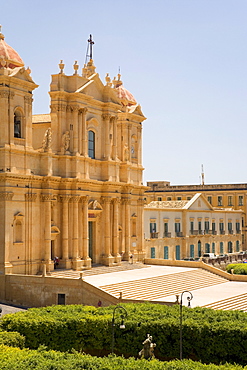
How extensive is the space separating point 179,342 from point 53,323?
588 centimetres

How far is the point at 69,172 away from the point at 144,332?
1995 centimetres

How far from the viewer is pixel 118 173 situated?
50.5 m

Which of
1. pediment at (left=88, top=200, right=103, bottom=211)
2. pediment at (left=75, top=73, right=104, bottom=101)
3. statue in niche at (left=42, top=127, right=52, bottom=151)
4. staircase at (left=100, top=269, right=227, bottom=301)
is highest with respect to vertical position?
pediment at (left=75, top=73, right=104, bottom=101)

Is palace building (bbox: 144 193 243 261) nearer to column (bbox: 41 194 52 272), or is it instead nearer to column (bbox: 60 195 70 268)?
column (bbox: 60 195 70 268)

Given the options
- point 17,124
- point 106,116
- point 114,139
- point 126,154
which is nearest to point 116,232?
point 126,154

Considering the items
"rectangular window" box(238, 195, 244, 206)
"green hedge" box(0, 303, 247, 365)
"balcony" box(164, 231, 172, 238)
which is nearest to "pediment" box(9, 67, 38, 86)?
"green hedge" box(0, 303, 247, 365)

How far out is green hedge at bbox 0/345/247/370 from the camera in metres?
20.6

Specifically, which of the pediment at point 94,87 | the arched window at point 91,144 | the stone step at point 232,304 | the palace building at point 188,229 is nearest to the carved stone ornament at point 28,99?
the pediment at point 94,87

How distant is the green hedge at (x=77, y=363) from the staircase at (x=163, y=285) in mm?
15473

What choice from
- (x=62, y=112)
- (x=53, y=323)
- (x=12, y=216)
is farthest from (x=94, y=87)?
(x=53, y=323)

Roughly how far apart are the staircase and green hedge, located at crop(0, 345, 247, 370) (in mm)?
15473

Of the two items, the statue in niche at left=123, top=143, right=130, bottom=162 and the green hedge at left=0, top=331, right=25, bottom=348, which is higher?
the statue in niche at left=123, top=143, right=130, bottom=162

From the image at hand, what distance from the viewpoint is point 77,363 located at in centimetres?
2114

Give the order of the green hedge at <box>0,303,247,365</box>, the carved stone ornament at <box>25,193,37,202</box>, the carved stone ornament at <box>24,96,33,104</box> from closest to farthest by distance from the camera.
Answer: the green hedge at <box>0,303,247,365</box>
the carved stone ornament at <box>25,193,37,202</box>
the carved stone ornament at <box>24,96,33,104</box>
